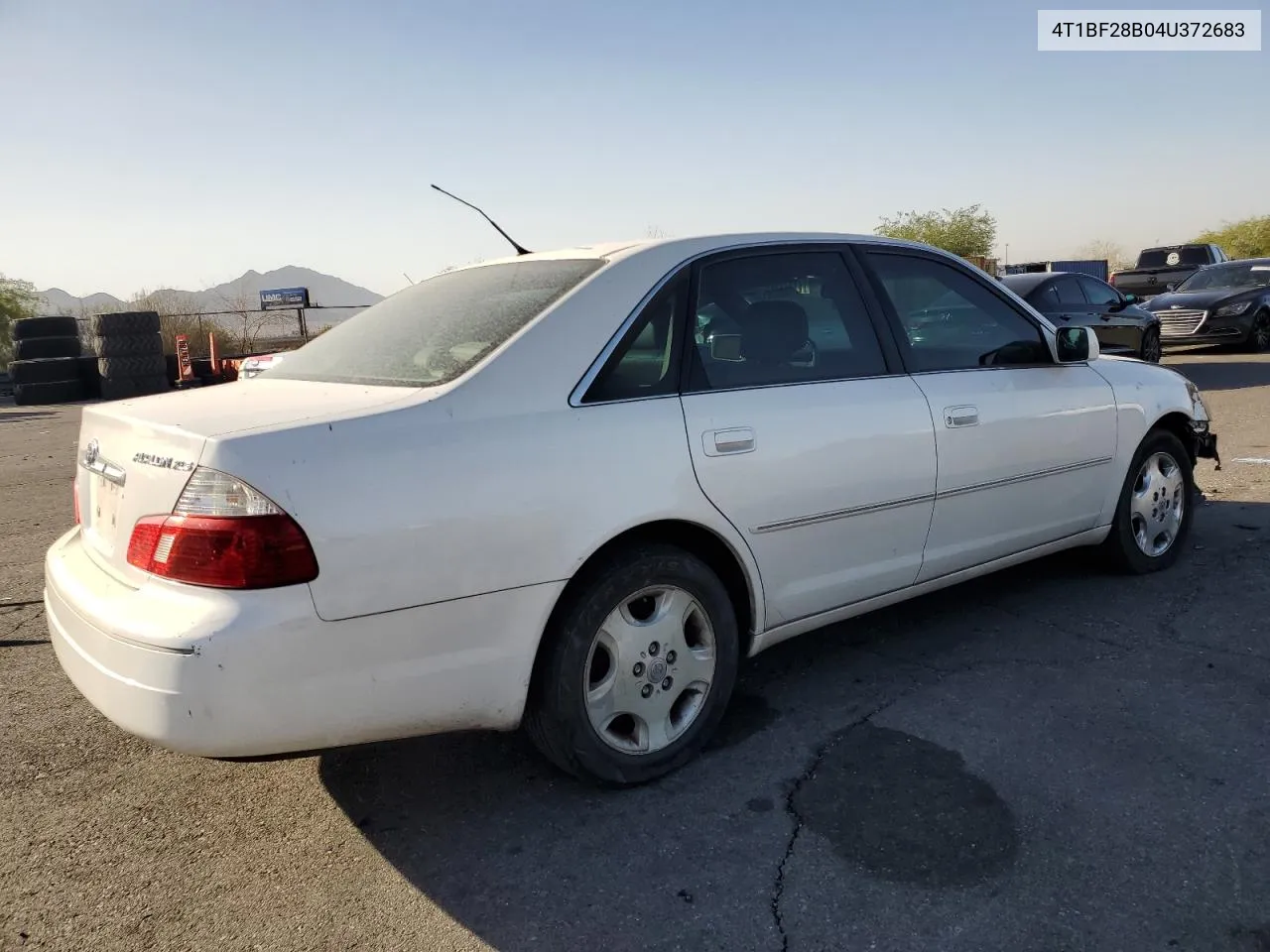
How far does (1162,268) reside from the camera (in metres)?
23.7

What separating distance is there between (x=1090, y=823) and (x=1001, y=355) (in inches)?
77.8

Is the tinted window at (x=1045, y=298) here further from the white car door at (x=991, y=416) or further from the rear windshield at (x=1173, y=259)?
the rear windshield at (x=1173, y=259)

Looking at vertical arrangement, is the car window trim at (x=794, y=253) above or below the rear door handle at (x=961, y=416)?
above

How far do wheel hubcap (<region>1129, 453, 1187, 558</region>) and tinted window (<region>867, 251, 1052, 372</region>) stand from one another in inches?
38.5

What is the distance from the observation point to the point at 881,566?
3.46m

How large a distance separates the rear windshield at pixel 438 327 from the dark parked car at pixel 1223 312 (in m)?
16.2

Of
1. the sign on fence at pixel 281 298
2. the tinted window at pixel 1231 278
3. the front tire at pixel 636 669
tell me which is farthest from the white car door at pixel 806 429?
the sign on fence at pixel 281 298

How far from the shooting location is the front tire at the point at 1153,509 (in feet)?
14.9

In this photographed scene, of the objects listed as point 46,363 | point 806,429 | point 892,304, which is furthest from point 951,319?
point 46,363

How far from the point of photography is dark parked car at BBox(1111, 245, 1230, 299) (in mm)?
23266

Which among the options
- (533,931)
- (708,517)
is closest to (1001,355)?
(708,517)


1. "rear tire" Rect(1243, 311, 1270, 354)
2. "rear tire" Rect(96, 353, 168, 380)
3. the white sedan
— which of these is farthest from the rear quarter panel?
"rear tire" Rect(1243, 311, 1270, 354)

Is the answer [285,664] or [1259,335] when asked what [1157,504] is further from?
[1259,335]

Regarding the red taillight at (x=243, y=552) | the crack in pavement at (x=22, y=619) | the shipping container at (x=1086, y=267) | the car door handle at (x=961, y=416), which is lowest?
the crack in pavement at (x=22, y=619)
